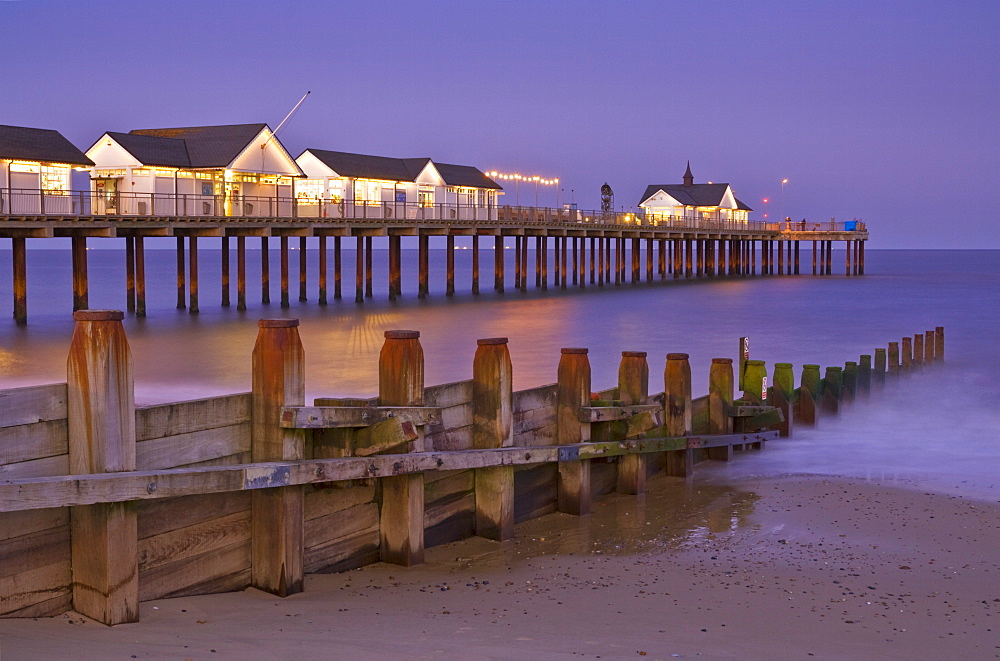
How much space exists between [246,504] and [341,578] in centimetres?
108

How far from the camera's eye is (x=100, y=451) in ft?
20.8

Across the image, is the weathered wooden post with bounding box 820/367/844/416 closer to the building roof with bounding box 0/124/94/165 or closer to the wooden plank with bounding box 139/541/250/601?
the wooden plank with bounding box 139/541/250/601

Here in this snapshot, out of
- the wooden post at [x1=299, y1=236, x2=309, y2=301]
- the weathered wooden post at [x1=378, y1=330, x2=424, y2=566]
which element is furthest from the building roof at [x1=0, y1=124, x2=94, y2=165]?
the weathered wooden post at [x1=378, y1=330, x2=424, y2=566]

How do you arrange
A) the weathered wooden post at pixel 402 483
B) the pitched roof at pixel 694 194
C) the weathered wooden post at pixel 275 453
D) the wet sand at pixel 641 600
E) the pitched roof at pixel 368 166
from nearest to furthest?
the wet sand at pixel 641 600 < the weathered wooden post at pixel 275 453 < the weathered wooden post at pixel 402 483 < the pitched roof at pixel 368 166 < the pitched roof at pixel 694 194

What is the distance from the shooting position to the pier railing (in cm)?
3550

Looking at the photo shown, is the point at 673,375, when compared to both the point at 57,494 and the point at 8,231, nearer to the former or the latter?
the point at 57,494

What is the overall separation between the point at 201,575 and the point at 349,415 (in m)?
1.47

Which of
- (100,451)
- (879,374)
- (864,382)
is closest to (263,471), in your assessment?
(100,451)

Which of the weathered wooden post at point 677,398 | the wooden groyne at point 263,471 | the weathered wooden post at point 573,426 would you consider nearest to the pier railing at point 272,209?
the weathered wooden post at point 677,398

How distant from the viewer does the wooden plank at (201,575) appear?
6.95m

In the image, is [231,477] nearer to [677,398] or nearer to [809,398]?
[677,398]

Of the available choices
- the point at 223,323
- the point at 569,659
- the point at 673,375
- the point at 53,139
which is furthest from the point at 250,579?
the point at 53,139

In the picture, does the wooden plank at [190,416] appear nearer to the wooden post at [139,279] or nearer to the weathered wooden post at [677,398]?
the weathered wooden post at [677,398]

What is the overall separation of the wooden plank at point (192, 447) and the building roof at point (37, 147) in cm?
3333
